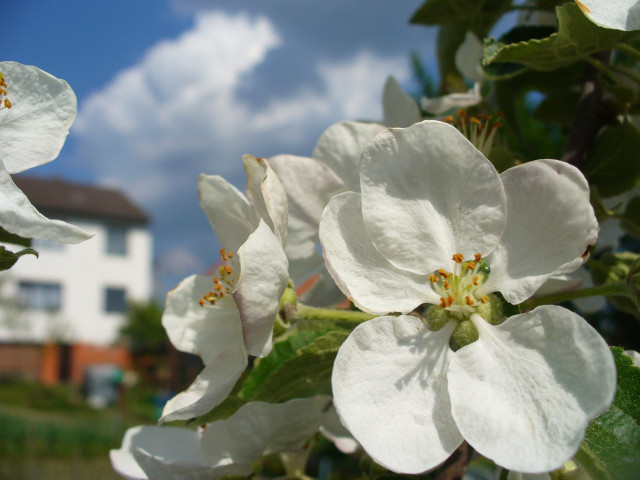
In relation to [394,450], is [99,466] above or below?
below

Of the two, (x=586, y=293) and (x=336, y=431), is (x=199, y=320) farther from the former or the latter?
(x=586, y=293)

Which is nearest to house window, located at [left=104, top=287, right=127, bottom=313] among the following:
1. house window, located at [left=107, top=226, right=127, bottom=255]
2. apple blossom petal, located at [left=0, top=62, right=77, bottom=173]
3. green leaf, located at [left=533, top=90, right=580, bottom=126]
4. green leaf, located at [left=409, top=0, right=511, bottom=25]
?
house window, located at [left=107, top=226, right=127, bottom=255]

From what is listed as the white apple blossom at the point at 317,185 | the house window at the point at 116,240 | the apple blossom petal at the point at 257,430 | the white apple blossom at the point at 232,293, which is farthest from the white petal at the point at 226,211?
the house window at the point at 116,240

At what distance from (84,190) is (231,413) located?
2927 cm

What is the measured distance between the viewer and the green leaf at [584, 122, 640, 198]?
2.97ft

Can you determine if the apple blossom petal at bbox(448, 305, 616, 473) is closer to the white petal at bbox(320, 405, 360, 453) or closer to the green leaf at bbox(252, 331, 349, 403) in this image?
the green leaf at bbox(252, 331, 349, 403)

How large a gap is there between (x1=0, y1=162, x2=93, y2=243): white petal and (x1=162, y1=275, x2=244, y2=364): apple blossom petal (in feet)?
1.03

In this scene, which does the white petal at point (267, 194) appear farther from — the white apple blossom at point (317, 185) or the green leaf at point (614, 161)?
the green leaf at point (614, 161)

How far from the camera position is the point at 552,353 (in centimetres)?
61

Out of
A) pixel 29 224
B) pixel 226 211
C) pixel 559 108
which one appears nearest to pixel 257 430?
pixel 226 211

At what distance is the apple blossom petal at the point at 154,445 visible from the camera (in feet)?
3.00

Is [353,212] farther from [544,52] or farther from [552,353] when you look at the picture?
[544,52]

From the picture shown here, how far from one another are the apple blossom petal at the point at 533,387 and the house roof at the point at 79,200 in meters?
26.0

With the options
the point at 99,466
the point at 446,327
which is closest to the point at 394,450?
the point at 446,327
